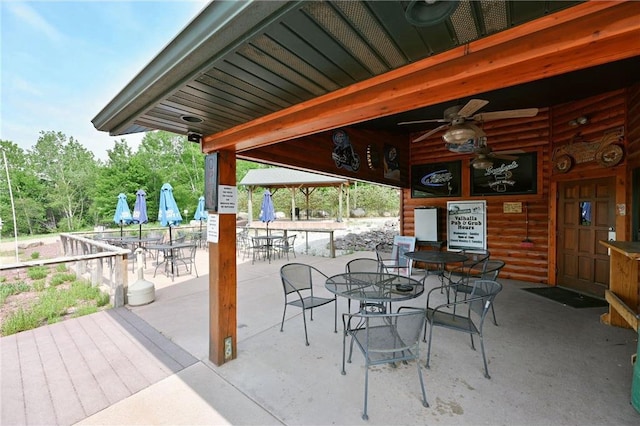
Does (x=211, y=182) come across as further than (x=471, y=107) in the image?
No

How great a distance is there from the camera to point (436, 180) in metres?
6.22

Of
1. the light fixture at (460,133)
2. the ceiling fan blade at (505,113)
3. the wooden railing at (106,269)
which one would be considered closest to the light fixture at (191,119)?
the light fixture at (460,133)

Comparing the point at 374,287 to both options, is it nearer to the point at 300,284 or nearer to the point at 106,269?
the point at 300,284

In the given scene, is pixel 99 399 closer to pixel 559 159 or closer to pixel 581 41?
pixel 581 41

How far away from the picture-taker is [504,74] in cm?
131

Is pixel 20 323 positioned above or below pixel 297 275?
below

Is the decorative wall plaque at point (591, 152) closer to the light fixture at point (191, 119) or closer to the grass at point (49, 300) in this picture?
the light fixture at point (191, 119)

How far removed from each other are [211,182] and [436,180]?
5.16 metres

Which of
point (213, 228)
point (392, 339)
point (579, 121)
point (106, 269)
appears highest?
point (579, 121)

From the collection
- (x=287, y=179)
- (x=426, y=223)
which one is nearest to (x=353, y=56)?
(x=426, y=223)

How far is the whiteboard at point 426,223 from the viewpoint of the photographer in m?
6.04

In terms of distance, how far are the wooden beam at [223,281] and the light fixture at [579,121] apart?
17.5ft

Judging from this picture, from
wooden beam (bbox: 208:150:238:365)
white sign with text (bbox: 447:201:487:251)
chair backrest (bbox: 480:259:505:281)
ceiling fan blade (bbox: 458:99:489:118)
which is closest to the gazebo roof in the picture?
white sign with text (bbox: 447:201:487:251)

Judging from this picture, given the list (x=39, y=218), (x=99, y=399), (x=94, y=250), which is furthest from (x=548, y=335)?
(x=39, y=218)
